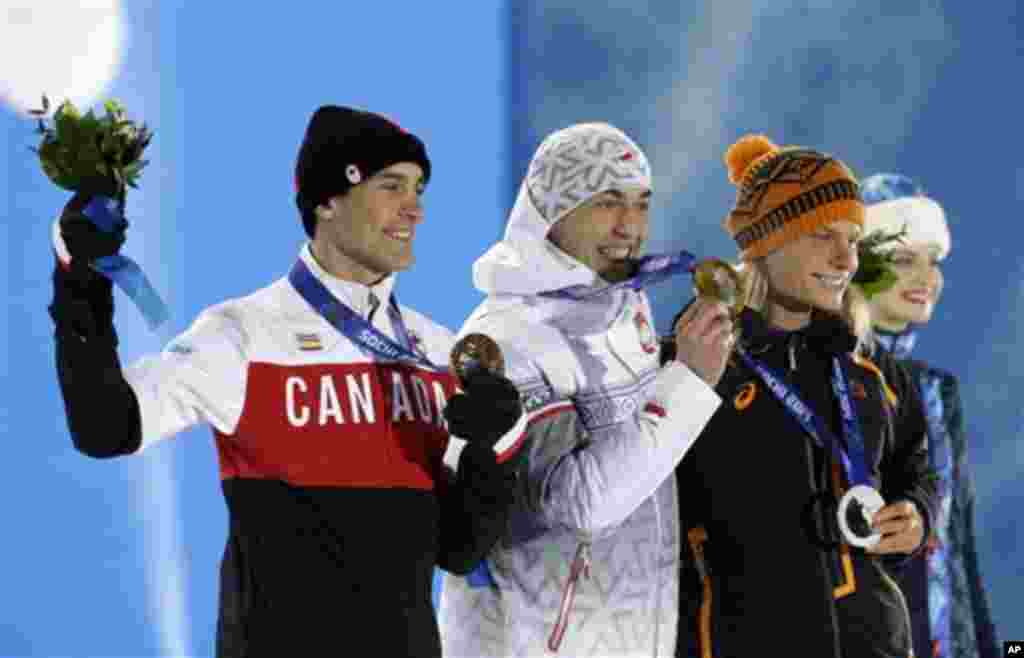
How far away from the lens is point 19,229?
4102mm

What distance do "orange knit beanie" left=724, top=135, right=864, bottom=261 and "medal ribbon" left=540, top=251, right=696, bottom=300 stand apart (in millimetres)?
311

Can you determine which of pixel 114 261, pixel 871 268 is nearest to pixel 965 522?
pixel 871 268

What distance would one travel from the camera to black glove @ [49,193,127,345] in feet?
9.50

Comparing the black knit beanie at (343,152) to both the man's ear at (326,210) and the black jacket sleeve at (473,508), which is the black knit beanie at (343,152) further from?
the black jacket sleeve at (473,508)

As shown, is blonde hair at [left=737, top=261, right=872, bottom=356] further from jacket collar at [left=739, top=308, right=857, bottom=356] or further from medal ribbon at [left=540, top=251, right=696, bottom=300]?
medal ribbon at [left=540, top=251, right=696, bottom=300]

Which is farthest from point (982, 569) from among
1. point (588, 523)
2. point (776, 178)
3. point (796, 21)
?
point (588, 523)

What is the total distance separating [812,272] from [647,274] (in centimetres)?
38

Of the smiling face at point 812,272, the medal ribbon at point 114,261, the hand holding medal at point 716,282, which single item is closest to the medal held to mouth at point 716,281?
the hand holding medal at point 716,282

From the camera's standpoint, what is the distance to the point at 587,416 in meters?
3.50

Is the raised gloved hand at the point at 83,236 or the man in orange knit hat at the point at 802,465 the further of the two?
the man in orange knit hat at the point at 802,465

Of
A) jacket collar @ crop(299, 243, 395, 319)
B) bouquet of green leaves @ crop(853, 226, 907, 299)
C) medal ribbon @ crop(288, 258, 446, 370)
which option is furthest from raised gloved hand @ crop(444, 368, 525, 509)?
bouquet of green leaves @ crop(853, 226, 907, 299)

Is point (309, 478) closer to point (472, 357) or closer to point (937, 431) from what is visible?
point (472, 357)

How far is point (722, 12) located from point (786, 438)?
243 cm

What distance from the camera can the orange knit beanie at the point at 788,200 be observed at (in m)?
3.77
